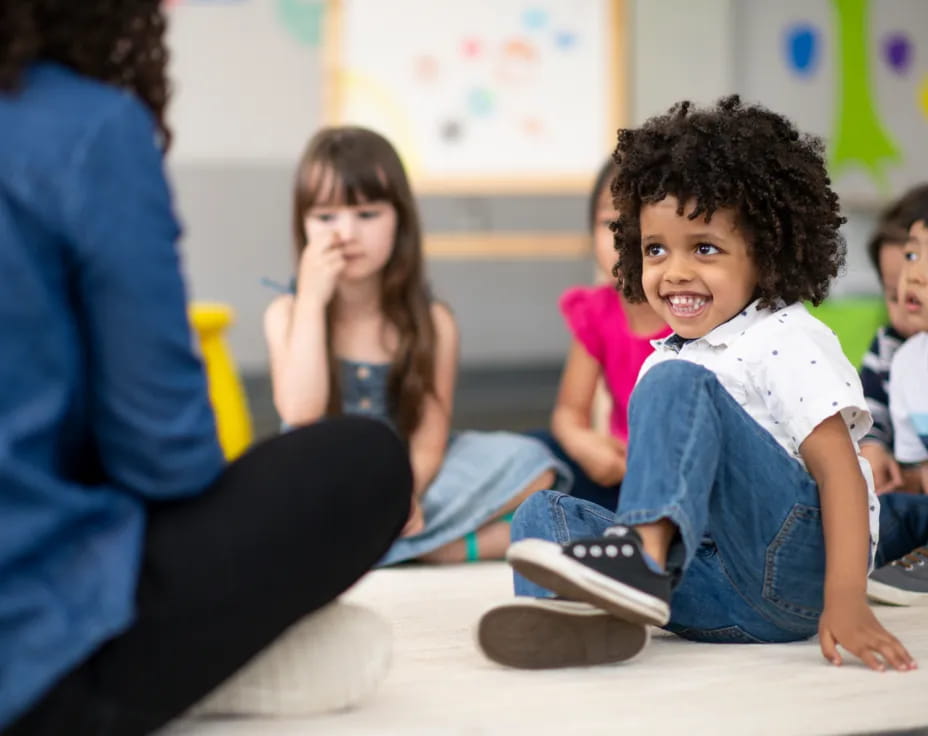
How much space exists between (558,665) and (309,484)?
1.03 ft

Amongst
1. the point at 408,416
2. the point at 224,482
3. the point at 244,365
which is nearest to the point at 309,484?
the point at 224,482

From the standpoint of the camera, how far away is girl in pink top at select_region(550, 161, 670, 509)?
181cm

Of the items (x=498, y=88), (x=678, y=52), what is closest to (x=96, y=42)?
(x=498, y=88)

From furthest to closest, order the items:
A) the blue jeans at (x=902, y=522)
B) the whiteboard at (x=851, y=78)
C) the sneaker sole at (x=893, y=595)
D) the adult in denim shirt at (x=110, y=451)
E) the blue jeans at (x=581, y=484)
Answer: the whiteboard at (x=851, y=78) < the blue jeans at (x=581, y=484) < the blue jeans at (x=902, y=522) < the sneaker sole at (x=893, y=595) < the adult in denim shirt at (x=110, y=451)

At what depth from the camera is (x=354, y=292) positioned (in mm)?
1891

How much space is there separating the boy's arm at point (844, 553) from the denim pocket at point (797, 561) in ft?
0.06

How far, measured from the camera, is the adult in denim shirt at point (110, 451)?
2.34ft

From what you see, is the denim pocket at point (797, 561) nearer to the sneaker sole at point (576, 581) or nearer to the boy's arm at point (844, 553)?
the boy's arm at point (844, 553)

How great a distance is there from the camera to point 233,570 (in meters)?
0.80

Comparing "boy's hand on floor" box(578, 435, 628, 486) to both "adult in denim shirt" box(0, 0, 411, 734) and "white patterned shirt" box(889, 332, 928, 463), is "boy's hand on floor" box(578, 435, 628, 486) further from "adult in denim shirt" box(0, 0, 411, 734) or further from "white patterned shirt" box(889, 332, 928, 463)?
"adult in denim shirt" box(0, 0, 411, 734)

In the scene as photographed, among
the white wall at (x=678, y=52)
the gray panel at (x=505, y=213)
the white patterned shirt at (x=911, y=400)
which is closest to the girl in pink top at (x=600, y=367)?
the white patterned shirt at (x=911, y=400)

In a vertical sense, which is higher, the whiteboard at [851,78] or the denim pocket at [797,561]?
the whiteboard at [851,78]

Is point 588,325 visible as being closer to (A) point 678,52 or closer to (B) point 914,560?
(B) point 914,560

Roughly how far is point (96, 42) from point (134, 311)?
19cm
